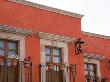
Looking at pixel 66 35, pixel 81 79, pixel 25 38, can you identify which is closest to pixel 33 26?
pixel 25 38

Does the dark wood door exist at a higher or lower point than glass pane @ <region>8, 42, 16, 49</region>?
lower

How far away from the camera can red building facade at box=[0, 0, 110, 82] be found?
16.5 meters

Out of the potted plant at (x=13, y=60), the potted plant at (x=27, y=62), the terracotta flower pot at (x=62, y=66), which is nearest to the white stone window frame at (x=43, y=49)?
the terracotta flower pot at (x=62, y=66)

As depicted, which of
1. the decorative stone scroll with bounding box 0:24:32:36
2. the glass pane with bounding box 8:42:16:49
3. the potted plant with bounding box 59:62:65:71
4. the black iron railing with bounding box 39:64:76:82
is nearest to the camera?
the decorative stone scroll with bounding box 0:24:32:36

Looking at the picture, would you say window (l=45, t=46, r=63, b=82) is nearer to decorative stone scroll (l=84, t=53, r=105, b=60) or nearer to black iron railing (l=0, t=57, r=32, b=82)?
black iron railing (l=0, t=57, r=32, b=82)

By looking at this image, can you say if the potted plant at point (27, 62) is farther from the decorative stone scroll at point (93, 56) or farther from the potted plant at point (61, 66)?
the decorative stone scroll at point (93, 56)

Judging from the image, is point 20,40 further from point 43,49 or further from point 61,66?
point 61,66

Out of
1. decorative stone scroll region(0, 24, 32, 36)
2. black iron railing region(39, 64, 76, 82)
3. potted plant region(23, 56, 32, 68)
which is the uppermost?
decorative stone scroll region(0, 24, 32, 36)

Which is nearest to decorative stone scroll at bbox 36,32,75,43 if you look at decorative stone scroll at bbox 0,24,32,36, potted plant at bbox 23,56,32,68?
decorative stone scroll at bbox 0,24,32,36

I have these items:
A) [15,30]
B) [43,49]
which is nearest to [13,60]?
[15,30]

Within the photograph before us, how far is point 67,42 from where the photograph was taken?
18.4 meters

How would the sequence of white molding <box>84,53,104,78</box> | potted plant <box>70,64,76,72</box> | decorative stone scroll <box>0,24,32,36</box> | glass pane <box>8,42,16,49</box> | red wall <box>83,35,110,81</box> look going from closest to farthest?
decorative stone scroll <box>0,24,32,36</box>, glass pane <box>8,42,16,49</box>, potted plant <box>70,64,76,72</box>, white molding <box>84,53,104,78</box>, red wall <box>83,35,110,81</box>

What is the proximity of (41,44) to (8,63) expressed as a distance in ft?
6.53

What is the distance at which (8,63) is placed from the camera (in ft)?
53.4
